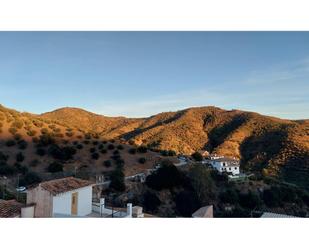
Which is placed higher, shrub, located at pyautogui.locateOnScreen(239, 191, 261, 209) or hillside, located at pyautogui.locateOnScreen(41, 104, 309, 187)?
hillside, located at pyautogui.locateOnScreen(41, 104, 309, 187)

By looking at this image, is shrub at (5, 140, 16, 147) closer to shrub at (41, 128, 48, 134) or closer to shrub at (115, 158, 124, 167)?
shrub at (41, 128, 48, 134)

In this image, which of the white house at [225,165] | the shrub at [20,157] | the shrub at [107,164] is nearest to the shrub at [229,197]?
the white house at [225,165]

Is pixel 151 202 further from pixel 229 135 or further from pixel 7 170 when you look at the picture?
pixel 229 135

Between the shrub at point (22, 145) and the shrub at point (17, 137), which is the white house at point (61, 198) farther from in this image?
the shrub at point (17, 137)

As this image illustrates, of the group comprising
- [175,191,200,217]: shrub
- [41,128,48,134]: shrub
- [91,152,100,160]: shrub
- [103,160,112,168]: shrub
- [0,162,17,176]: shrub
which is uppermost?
[41,128,48,134]: shrub

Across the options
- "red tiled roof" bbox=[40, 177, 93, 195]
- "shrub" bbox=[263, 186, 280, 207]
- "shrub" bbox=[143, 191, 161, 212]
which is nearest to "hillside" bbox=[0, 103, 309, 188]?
"shrub" bbox=[263, 186, 280, 207]

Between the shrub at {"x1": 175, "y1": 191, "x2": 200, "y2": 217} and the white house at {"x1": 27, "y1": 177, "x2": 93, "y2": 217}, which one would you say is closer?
the white house at {"x1": 27, "y1": 177, "x2": 93, "y2": 217}

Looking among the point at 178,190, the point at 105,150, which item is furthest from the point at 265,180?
the point at 105,150
